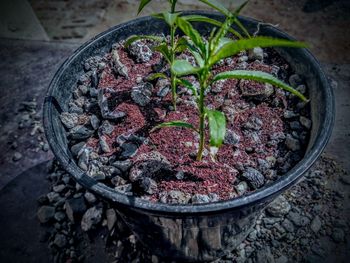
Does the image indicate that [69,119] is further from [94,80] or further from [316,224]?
[316,224]

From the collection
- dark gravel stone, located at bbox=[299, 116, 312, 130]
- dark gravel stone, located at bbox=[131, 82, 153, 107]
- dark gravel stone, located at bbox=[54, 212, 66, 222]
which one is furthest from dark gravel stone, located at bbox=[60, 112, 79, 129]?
dark gravel stone, located at bbox=[299, 116, 312, 130]

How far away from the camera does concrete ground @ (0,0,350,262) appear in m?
1.84

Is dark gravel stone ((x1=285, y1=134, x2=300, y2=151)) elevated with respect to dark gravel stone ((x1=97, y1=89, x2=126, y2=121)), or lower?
lower

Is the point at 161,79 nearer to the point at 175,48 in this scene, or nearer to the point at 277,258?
the point at 175,48

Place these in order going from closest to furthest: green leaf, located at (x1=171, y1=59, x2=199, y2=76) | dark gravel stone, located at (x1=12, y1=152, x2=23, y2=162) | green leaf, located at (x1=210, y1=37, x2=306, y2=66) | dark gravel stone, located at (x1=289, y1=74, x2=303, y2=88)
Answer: green leaf, located at (x1=210, y1=37, x2=306, y2=66) < green leaf, located at (x1=171, y1=59, x2=199, y2=76) < dark gravel stone, located at (x1=289, y1=74, x2=303, y2=88) < dark gravel stone, located at (x1=12, y1=152, x2=23, y2=162)

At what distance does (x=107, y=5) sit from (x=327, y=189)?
7.01 ft

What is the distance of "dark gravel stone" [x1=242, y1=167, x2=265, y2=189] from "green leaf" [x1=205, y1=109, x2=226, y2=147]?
0.28m

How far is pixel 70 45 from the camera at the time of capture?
7.83 feet

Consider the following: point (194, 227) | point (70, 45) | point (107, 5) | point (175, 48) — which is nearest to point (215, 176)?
point (194, 227)

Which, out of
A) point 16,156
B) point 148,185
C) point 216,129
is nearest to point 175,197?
point 148,185

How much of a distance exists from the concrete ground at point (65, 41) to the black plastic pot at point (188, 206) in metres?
0.72

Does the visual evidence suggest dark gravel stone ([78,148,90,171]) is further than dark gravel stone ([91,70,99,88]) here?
No

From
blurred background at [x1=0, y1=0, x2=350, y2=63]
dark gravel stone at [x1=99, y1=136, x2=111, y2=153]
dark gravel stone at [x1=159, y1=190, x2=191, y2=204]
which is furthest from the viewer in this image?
blurred background at [x1=0, y1=0, x2=350, y2=63]

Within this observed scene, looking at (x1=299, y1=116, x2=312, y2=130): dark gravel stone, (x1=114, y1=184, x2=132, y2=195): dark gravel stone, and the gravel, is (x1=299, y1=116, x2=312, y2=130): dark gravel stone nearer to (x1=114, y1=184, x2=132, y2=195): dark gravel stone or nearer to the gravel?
the gravel
